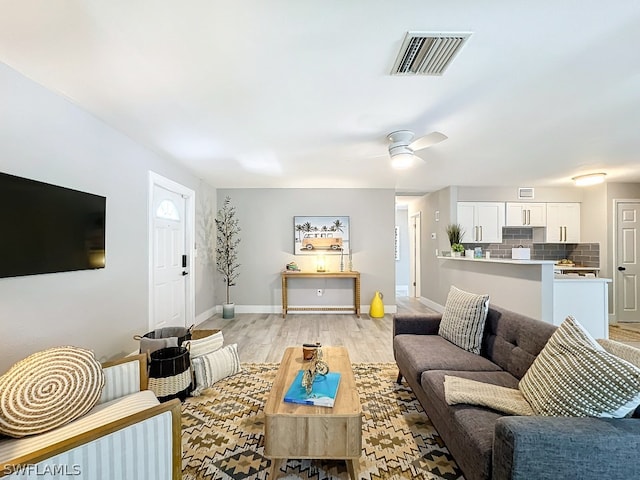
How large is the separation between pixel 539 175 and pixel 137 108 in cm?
538

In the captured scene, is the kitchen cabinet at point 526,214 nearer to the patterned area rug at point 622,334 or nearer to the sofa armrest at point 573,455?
the patterned area rug at point 622,334

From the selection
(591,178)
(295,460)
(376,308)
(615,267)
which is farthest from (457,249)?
(295,460)

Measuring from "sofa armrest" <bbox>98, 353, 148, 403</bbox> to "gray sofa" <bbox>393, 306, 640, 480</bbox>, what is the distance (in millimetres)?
1744

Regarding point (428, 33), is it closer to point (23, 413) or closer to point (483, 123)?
point (483, 123)

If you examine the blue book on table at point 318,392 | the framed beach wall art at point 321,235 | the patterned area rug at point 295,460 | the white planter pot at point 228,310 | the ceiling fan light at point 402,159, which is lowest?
the patterned area rug at point 295,460

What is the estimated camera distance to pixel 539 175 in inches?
189

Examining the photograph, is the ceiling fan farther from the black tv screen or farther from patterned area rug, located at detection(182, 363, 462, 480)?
the black tv screen

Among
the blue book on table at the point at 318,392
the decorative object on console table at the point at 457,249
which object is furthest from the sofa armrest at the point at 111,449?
the decorative object on console table at the point at 457,249

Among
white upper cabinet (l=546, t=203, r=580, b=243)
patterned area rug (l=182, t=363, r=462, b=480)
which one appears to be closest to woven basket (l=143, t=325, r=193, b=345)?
patterned area rug (l=182, t=363, r=462, b=480)

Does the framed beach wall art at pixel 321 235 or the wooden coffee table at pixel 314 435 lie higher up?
the framed beach wall art at pixel 321 235

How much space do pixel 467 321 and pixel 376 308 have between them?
305 centimetres

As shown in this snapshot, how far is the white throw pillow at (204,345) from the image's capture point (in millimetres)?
2816

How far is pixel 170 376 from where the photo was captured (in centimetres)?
242

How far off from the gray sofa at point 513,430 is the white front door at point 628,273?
4.69 meters
